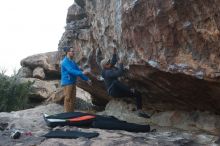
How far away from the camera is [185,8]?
27.8 feet

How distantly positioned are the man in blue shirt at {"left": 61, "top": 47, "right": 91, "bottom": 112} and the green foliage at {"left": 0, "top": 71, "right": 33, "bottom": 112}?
7071 millimetres

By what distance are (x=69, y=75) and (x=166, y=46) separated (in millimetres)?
4198

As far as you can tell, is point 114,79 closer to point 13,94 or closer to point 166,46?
point 166,46

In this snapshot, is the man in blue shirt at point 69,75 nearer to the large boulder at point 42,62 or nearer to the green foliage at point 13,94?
the green foliage at point 13,94

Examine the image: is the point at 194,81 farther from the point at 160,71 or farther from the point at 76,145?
the point at 76,145

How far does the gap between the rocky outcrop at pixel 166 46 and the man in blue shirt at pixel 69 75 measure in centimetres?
93

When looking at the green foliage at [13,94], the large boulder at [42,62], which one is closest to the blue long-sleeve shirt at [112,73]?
the green foliage at [13,94]

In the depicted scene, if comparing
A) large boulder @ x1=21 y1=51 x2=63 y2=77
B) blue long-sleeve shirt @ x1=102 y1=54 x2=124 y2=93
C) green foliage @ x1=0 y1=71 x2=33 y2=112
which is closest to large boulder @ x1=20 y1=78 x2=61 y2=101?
green foliage @ x1=0 y1=71 x2=33 y2=112

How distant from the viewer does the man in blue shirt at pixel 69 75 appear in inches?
477

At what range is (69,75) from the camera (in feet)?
40.8

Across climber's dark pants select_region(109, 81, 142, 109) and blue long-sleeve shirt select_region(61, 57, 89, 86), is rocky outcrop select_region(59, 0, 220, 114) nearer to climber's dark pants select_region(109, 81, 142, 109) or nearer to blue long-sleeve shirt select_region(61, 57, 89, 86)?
climber's dark pants select_region(109, 81, 142, 109)

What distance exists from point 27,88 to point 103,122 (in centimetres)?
1015

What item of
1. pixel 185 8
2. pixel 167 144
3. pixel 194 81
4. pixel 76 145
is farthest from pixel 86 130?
pixel 185 8

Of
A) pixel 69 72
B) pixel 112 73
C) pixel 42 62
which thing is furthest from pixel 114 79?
pixel 42 62
